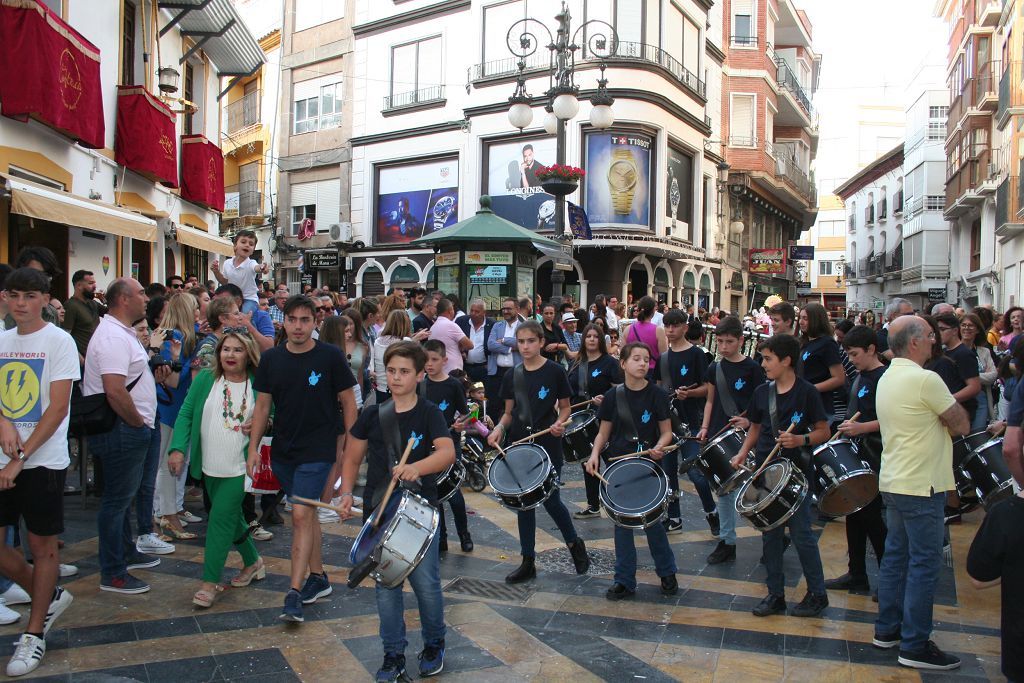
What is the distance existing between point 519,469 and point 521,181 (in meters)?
20.8

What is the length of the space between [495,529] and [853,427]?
3295 millimetres

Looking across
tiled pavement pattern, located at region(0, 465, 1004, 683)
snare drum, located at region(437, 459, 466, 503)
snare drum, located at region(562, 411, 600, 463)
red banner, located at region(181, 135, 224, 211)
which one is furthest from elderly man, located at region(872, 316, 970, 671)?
red banner, located at region(181, 135, 224, 211)

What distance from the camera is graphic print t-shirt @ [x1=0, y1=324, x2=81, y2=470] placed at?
443 cm

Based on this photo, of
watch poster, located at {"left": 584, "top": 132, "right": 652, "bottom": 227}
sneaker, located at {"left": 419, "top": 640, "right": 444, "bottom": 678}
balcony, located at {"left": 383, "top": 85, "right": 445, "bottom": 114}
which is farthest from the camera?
balcony, located at {"left": 383, "top": 85, "right": 445, "bottom": 114}

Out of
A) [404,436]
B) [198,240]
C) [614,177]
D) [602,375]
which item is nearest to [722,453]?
[602,375]

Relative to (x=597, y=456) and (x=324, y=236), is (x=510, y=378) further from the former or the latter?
(x=324, y=236)

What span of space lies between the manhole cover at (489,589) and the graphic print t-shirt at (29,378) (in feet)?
9.06

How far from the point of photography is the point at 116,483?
5422 millimetres

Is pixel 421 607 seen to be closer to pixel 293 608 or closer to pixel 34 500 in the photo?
pixel 293 608

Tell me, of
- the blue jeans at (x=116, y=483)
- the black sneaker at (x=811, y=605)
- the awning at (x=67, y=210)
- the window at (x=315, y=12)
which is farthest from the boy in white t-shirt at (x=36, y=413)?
the window at (x=315, y=12)

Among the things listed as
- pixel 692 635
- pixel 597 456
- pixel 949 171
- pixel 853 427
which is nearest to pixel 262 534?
pixel 597 456

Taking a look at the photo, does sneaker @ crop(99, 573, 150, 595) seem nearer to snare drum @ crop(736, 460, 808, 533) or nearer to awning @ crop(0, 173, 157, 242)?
snare drum @ crop(736, 460, 808, 533)

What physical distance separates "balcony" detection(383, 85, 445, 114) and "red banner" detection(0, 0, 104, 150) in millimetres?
16526

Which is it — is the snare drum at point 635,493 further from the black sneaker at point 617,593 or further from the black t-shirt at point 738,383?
the black t-shirt at point 738,383
